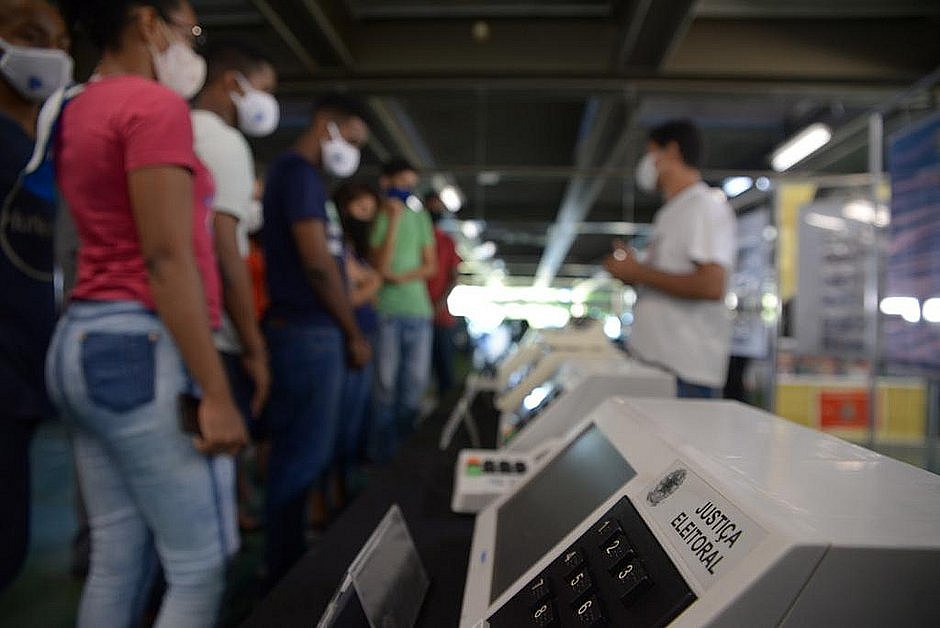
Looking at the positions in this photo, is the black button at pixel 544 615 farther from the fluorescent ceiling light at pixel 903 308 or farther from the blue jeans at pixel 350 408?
the fluorescent ceiling light at pixel 903 308

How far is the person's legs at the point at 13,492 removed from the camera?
0.92 m

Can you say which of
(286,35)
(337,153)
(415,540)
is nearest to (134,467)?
(415,540)

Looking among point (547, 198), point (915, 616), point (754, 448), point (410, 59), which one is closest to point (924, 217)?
point (754, 448)

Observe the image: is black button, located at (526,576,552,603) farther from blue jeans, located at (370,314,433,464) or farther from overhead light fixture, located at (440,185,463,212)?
overhead light fixture, located at (440,185,463,212)

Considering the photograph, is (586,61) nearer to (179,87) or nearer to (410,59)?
(410,59)

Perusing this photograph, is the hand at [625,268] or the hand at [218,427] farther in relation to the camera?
the hand at [625,268]

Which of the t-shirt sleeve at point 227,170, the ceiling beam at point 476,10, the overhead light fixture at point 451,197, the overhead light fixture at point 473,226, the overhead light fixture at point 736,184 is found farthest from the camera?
the overhead light fixture at point 451,197

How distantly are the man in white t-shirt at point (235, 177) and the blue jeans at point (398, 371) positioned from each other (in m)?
1.17

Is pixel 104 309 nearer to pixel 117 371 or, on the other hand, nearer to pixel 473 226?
pixel 117 371

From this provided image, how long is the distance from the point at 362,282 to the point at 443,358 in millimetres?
1136

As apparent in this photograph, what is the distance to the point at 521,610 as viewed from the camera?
0.48m

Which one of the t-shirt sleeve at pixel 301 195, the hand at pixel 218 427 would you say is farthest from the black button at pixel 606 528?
the t-shirt sleeve at pixel 301 195

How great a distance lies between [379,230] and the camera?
2.63 meters

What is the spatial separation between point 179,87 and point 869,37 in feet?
15.0
